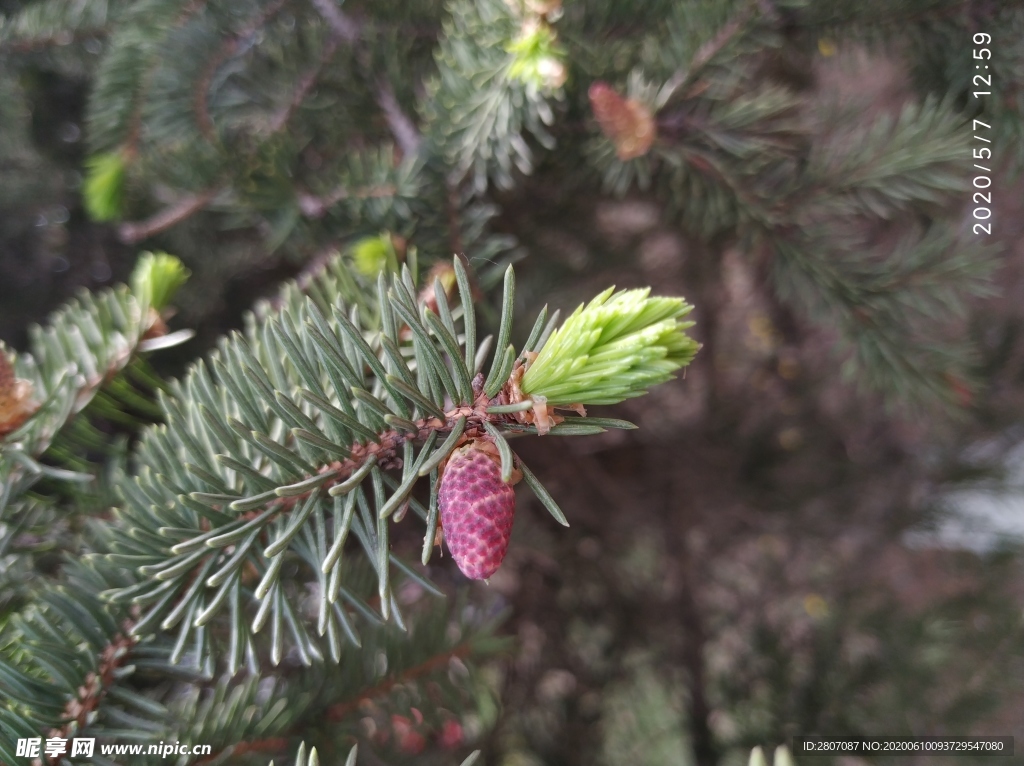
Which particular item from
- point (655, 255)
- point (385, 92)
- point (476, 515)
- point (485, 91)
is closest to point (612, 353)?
point (476, 515)

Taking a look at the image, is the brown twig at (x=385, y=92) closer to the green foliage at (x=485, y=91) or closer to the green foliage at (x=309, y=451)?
the green foliage at (x=485, y=91)

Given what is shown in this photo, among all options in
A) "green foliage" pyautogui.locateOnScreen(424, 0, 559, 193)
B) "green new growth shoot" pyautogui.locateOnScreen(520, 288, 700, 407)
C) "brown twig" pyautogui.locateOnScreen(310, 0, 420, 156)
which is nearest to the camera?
"green new growth shoot" pyautogui.locateOnScreen(520, 288, 700, 407)

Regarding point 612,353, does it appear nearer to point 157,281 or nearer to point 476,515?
point 476,515

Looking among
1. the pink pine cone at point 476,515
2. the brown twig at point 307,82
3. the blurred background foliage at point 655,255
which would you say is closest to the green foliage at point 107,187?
the blurred background foliage at point 655,255

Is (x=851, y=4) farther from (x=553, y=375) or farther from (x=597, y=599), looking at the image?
(x=597, y=599)

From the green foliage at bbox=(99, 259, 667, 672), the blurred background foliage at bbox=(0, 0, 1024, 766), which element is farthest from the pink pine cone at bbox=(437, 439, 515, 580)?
the blurred background foliage at bbox=(0, 0, 1024, 766)

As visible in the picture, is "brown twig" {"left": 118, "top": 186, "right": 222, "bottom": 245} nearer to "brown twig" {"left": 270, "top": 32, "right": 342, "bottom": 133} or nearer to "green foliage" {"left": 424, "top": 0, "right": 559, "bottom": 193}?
"brown twig" {"left": 270, "top": 32, "right": 342, "bottom": 133}
